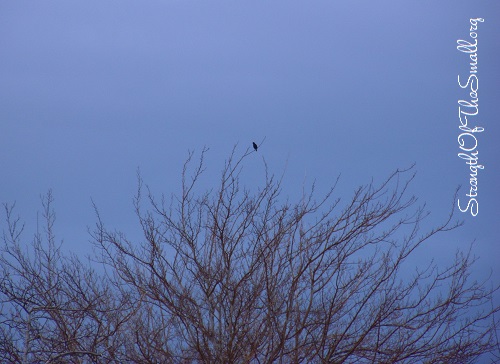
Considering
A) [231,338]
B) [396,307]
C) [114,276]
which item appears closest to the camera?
[231,338]

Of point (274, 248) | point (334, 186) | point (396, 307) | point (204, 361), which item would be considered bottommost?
point (204, 361)

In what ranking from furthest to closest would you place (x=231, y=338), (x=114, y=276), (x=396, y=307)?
1. (x=114, y=276)
2. (x=396, y=307)
3. (x=231, y=338)

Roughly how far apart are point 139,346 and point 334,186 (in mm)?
2833

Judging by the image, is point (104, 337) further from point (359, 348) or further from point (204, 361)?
point (359, 348)

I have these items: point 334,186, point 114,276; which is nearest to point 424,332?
point 334,186

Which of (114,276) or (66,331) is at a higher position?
(114,276)

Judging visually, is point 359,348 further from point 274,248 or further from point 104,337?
point 104,337

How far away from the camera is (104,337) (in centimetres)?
745

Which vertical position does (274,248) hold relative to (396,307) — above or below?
above

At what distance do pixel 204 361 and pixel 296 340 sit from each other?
104 cm

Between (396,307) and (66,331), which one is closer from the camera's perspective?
(396,307)

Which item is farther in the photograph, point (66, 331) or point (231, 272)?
point (66, 331)

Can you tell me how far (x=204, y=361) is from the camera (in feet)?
23.6

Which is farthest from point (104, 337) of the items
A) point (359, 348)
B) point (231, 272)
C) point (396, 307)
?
point (396, 307)
